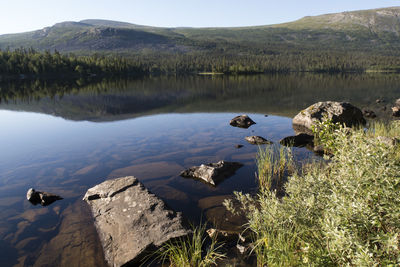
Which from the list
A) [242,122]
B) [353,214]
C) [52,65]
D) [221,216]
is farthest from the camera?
[52,65]

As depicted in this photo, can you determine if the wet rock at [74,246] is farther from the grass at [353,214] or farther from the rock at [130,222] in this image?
the grass at [353,214]

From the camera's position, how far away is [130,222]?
354 inches

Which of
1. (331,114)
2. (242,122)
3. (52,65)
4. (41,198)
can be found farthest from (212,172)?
(52,65)

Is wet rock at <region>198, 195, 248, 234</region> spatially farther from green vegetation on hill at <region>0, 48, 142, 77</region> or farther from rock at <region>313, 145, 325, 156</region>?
green vegetation on hill at <region>0, 48, 142, 77</region>

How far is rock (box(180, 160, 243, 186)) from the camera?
44.3 feet

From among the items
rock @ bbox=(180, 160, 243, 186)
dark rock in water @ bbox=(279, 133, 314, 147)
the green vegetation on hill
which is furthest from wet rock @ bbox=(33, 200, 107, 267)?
the green vegetation on hill

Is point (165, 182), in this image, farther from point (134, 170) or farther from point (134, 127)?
point (134, 127)

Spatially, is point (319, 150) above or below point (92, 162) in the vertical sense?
above

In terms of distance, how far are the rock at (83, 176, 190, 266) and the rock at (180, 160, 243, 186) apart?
3825mm

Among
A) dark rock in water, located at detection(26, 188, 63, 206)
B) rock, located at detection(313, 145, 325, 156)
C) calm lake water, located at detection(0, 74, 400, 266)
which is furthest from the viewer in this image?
rock, located at detection(313, 145, 325, 156)

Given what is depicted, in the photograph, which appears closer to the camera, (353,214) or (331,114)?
(353,214)

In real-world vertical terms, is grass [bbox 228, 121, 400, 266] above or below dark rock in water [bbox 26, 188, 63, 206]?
above

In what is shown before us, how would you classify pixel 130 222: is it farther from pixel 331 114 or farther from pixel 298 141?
pixel 331 114

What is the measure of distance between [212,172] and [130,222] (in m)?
5.69
